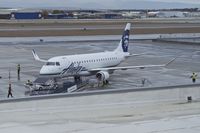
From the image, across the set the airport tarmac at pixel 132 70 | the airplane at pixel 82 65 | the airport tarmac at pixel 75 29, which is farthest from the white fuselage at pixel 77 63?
the airport tarmac at pixel 75 29

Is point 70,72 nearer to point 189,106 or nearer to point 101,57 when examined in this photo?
point 101,57

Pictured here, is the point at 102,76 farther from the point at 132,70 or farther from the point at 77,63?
the point at 132,70

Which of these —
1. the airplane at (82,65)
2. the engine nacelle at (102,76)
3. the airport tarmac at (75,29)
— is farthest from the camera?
the airport tarmac at (75,29)

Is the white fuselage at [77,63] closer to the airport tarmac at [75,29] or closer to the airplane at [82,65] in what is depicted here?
the airplane at [82,65]

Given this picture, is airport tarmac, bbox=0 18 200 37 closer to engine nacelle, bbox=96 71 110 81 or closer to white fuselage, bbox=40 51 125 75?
white fuselage, bbox=40 51 125 75

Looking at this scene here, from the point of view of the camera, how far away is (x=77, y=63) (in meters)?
39.6

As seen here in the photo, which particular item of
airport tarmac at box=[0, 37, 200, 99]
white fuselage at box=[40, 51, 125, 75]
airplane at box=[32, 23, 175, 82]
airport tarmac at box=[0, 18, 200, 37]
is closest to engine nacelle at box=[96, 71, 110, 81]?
airplane at box=[32, 23, 175, 82]

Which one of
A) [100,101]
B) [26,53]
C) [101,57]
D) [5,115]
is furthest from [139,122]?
[26,53]

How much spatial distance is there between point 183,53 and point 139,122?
5266cm

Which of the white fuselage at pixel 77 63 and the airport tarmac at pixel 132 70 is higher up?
the white fuselage at pixel 77 63

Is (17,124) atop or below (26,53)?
atop

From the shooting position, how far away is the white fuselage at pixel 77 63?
1502 inches

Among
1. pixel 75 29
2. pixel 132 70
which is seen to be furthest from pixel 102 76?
pixel 75 29

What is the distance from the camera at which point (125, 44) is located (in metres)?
47.5
